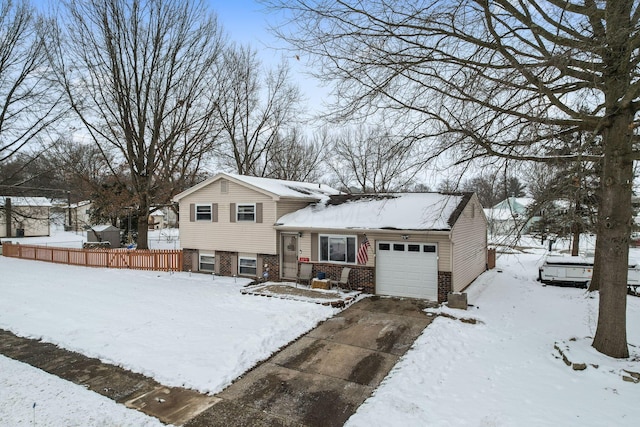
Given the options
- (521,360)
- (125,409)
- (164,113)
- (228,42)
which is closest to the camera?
(125,409)

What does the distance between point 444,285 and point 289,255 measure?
646 cm

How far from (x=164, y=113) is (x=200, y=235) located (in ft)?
33.3

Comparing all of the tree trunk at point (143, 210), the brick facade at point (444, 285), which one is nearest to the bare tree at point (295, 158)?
the tree trunk at point (143, 210)

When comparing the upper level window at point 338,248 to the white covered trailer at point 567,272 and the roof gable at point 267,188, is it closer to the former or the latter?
the roof gable at point 267,188

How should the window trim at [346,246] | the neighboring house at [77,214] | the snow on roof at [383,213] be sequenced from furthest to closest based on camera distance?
1. the neighboring house at [77,214]
2. the window trim at [346,246]
3. the snow on roof at [383,213]

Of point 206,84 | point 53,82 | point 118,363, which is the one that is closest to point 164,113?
point 206,84

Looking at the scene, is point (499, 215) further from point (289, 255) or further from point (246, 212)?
point (246, 212)

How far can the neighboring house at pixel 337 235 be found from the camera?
12.7m

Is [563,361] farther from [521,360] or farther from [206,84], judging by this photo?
[206,84]

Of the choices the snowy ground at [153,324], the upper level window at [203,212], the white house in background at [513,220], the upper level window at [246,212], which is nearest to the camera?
the snowy ground at [153,324]

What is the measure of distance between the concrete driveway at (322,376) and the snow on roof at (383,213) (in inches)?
138

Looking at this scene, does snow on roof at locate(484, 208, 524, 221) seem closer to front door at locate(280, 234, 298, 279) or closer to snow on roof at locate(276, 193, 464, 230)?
snow on roof at locate(276, 193, 464, 230)

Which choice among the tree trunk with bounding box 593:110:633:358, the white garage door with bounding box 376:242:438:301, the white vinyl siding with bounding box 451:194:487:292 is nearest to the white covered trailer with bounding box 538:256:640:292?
the white vinyl siding with bounding box 451:194:487:292

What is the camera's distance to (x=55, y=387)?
6594 millimetres
